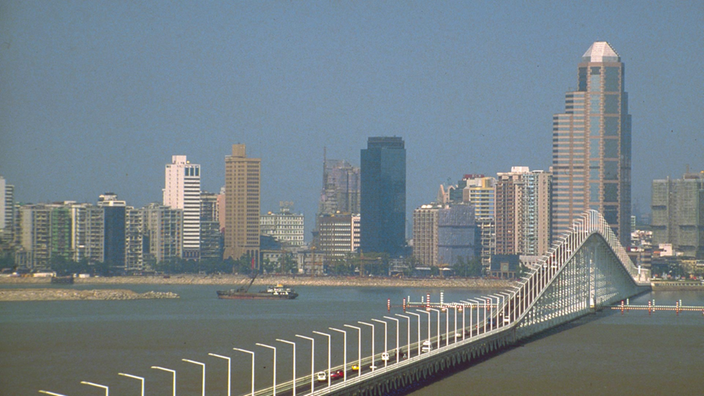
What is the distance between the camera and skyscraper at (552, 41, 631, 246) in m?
187

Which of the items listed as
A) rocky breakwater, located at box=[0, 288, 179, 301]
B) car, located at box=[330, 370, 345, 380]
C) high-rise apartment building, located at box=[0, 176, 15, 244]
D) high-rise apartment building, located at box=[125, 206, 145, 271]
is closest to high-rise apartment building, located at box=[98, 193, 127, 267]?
high-rise apartment building, located at box=[125, 206, 145, 271]

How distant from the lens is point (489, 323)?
68.8 m

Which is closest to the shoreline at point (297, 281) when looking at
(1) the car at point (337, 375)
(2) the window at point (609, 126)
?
(2) the window at point (609, 126)

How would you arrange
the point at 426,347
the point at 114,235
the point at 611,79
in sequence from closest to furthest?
the point at 426,347 < the point at 114,235 < the point at 611,79

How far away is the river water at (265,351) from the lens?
1950 inches

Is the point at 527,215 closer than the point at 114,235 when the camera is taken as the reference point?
No

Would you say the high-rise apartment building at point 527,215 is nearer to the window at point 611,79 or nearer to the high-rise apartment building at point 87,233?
the window at point 611,79

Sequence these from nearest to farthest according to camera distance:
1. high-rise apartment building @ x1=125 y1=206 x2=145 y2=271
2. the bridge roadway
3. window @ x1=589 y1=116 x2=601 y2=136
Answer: the bridge roadway < window @ x1=589 y1=116 x2=601 y2=136 < high-rise apartment building @ x1=125 y1=206 x2=145 y2=271

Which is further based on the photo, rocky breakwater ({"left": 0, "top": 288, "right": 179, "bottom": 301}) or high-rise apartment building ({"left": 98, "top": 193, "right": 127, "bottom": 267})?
high-rise apartment building ({"left": 98, "top": 193, "right": 127, "bottom": 267})

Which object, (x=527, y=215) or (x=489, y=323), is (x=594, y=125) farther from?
(x=489, y=323)

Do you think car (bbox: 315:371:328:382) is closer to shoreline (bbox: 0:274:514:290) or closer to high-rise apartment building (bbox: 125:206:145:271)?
shoreline (bbox: 0:274:514:290)

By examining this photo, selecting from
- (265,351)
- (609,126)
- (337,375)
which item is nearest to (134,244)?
(609,126)

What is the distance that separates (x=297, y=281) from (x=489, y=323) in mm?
103740

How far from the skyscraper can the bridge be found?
57.1m
